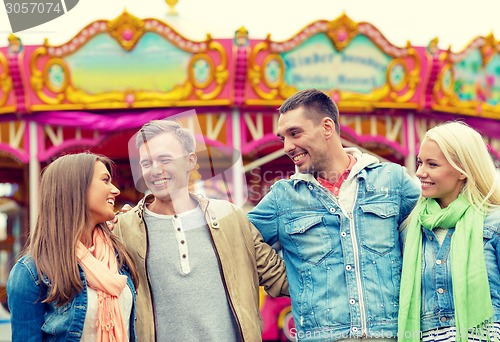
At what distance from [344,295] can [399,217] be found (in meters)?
0.39

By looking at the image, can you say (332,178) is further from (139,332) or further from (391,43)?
(391,43)

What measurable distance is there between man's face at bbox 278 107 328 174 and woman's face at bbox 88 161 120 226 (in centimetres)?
67

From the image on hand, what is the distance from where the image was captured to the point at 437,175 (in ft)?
9.13

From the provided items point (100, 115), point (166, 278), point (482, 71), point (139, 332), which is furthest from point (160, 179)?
point (482, 71)

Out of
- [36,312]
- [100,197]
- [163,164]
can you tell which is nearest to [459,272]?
[163,164]

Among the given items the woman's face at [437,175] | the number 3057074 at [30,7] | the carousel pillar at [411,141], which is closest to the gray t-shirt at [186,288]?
the woman's face at [437,175]

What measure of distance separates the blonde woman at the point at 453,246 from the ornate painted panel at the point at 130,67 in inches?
206

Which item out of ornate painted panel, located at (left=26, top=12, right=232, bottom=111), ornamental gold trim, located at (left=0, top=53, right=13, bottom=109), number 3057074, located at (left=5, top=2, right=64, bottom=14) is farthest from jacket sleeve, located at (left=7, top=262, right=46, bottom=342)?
ornamental gold trim, located at (left=0, top=53, right=13, bottom=109)

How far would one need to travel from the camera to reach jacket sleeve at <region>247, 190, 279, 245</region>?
2969mm

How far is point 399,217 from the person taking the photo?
296 centimetres

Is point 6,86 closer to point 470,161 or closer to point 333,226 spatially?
point 333,226

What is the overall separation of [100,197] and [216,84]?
537 centimetres

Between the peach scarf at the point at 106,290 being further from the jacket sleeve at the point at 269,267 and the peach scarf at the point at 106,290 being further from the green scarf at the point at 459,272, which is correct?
the green scarf at the point at 459,272

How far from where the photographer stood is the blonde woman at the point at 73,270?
8.05 feet
